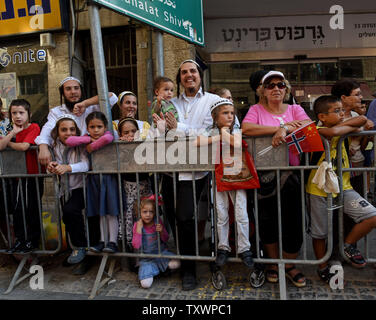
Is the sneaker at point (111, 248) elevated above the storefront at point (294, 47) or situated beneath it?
situated beneath

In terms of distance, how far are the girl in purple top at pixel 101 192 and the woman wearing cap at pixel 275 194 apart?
1479 millimetres

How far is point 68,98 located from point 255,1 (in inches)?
190

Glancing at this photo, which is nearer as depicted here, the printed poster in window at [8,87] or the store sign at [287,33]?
the store sign at [287,33]

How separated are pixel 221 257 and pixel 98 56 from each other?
2.38 metres

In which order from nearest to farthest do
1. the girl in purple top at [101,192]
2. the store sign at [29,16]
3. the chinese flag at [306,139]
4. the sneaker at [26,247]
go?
the chinese flag at [306,139], the girl in purple top at [101,192], the sneaker at [26,247], the store sign at [29,16]

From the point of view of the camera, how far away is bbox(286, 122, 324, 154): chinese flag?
2.89 m

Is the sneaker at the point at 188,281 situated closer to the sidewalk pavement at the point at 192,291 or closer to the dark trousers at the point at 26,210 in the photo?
the sidewalk pavement at the point at 192,291

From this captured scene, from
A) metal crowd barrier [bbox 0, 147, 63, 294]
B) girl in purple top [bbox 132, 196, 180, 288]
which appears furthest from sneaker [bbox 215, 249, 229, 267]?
metal crowd barrier [bbox 0, 147, 63, 294]

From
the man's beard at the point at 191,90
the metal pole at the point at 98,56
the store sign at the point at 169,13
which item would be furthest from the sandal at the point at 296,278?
the store sign at the point at 169,13

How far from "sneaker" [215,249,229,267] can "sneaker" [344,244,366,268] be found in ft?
3.79

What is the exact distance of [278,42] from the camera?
25.2 feet

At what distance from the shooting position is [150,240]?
3.60 metres

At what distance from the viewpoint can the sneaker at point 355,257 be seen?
3.13m

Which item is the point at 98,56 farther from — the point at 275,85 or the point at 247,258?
the point at 247,258
